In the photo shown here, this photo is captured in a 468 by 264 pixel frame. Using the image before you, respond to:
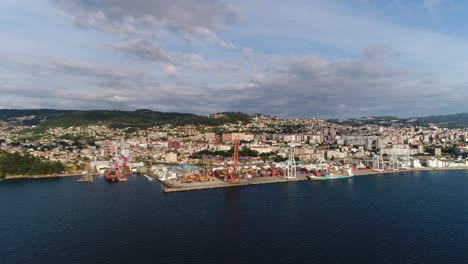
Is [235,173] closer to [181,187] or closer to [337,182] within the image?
[181,187]

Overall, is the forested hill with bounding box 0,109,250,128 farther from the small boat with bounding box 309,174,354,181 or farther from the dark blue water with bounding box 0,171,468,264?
the dark blue water with bounding box 0,171,468,264

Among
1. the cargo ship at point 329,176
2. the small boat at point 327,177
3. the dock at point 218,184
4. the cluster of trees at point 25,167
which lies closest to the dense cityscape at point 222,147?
the cluster of trees at point 25,167

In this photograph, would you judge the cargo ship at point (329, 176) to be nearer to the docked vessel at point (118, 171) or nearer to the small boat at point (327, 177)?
the small boat at point (327, 177)

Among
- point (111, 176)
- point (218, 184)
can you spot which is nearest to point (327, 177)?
point (218, 184)

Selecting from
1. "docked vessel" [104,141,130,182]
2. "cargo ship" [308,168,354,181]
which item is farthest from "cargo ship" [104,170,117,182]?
"cargo ship" [308,168,354,181]

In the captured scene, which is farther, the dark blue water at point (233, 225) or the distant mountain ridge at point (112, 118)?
the distant mountain ridge at point (112, 118)

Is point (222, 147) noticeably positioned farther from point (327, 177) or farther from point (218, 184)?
point (218, 184)
